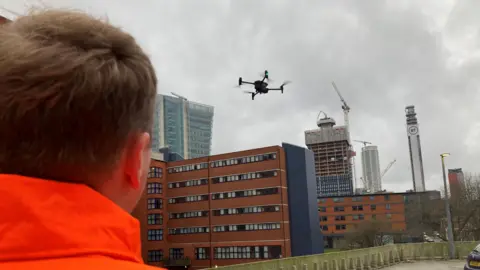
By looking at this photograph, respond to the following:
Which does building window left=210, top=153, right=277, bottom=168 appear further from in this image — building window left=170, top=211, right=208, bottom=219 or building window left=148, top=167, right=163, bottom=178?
building window left=148, top=167, right=163, bottom=178

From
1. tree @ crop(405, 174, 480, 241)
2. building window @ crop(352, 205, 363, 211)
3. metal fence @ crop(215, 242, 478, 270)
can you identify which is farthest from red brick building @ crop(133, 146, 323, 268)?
building window @ crop(352, 205, 363, 211)

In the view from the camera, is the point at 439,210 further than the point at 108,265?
Yes

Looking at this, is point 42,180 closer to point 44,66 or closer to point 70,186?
point 70,186

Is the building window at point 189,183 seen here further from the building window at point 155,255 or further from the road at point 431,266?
the road at point 431,266

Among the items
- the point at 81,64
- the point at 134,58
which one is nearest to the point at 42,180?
the point at 81,64

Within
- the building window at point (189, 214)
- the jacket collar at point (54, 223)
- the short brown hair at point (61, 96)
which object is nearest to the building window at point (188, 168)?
the building window at point (189, 214)

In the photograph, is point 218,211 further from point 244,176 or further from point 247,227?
point 244,176

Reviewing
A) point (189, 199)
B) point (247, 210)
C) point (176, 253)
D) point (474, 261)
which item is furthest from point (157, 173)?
point (474, 261)
